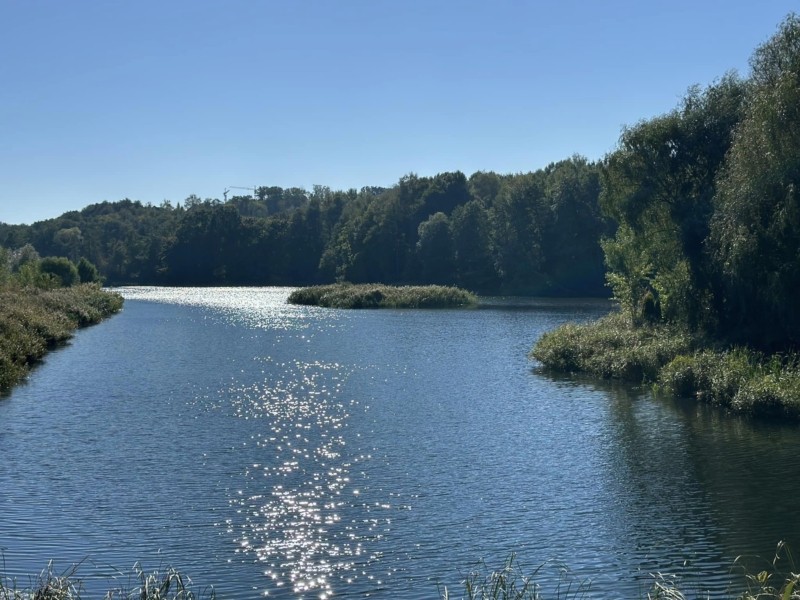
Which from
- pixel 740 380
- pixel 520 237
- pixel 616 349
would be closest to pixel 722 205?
pixel 740 380

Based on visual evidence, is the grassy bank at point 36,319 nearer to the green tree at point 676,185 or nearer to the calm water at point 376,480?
the calm water at point 376,480

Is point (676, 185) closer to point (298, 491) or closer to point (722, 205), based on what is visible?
point (722, 205)

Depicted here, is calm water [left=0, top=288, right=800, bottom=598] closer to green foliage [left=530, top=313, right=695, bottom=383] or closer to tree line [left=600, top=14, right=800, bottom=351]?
green foliage [left=530, top=313, right=695, bottom=383]

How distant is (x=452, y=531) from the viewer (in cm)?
1839

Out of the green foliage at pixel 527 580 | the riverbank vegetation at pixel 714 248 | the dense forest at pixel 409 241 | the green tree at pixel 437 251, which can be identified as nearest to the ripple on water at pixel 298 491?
the green foliage at pixel 527 580

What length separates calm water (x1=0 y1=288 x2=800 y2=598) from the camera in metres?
16.6

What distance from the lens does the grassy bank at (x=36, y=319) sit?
41.4m

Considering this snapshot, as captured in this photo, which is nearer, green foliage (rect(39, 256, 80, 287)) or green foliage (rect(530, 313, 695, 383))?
green foliage (rect(530, 313, 695, 383))

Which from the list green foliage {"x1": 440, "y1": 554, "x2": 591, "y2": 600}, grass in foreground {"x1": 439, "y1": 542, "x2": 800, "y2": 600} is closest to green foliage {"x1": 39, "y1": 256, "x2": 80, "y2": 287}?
green foliage {"x1": 440, "y1": 554, "x2": 591, "y2": 600}

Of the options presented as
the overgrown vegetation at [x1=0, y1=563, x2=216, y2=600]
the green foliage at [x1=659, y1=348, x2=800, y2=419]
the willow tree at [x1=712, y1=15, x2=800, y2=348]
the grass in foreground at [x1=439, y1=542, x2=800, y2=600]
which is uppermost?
the willow tree at [x1=712, y1=15, x2=800, y2=348]

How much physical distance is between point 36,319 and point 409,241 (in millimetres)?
97332

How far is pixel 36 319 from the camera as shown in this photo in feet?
176

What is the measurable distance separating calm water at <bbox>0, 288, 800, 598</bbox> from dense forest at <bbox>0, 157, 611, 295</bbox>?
82365mm

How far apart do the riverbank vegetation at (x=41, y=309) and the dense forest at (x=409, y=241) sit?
3014 centimetres
